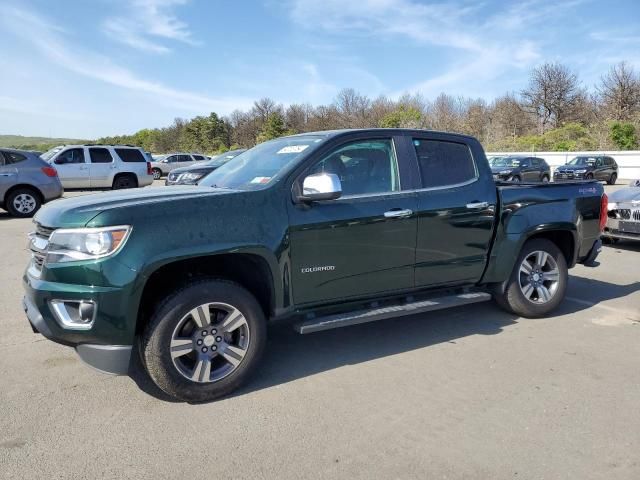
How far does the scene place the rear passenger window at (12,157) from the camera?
12359 millimetres

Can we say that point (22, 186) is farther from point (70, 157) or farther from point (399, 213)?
point (399, 213)

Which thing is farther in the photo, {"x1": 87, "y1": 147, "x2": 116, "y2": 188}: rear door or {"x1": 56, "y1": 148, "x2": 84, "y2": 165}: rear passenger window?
{"x1": 87, "y1": 147, "x2": 116, "y2": 188}: rear door

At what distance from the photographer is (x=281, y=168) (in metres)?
3.85

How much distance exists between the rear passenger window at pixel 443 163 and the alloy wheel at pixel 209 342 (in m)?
2.02

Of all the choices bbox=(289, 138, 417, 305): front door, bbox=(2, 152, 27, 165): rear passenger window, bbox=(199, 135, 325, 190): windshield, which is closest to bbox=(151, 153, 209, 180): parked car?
bbox=(2, 152, 27, 165): rear passenger window

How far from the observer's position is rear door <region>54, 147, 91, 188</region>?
17.7 metres

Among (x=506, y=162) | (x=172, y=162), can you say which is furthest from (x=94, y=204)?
(x=172, y=162)

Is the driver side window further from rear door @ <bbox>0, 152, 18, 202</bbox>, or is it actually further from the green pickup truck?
rear door @ <bbox>0, 152, 18, 202</bbox>

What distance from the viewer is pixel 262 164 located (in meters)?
4.20

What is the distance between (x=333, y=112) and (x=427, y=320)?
59369 millimetres

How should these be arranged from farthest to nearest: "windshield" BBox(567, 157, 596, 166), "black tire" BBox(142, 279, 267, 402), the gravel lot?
"windshield" BBox(567, 157, 596, 166)
"black tire" BBox(142, 279, 267, 402)
the gravel lot

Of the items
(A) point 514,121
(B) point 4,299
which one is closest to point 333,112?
(A) point 514,121

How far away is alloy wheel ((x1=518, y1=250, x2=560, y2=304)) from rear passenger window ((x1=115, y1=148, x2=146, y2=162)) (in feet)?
53.8

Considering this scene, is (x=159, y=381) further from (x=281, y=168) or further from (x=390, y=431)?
(x=281, y=168)
